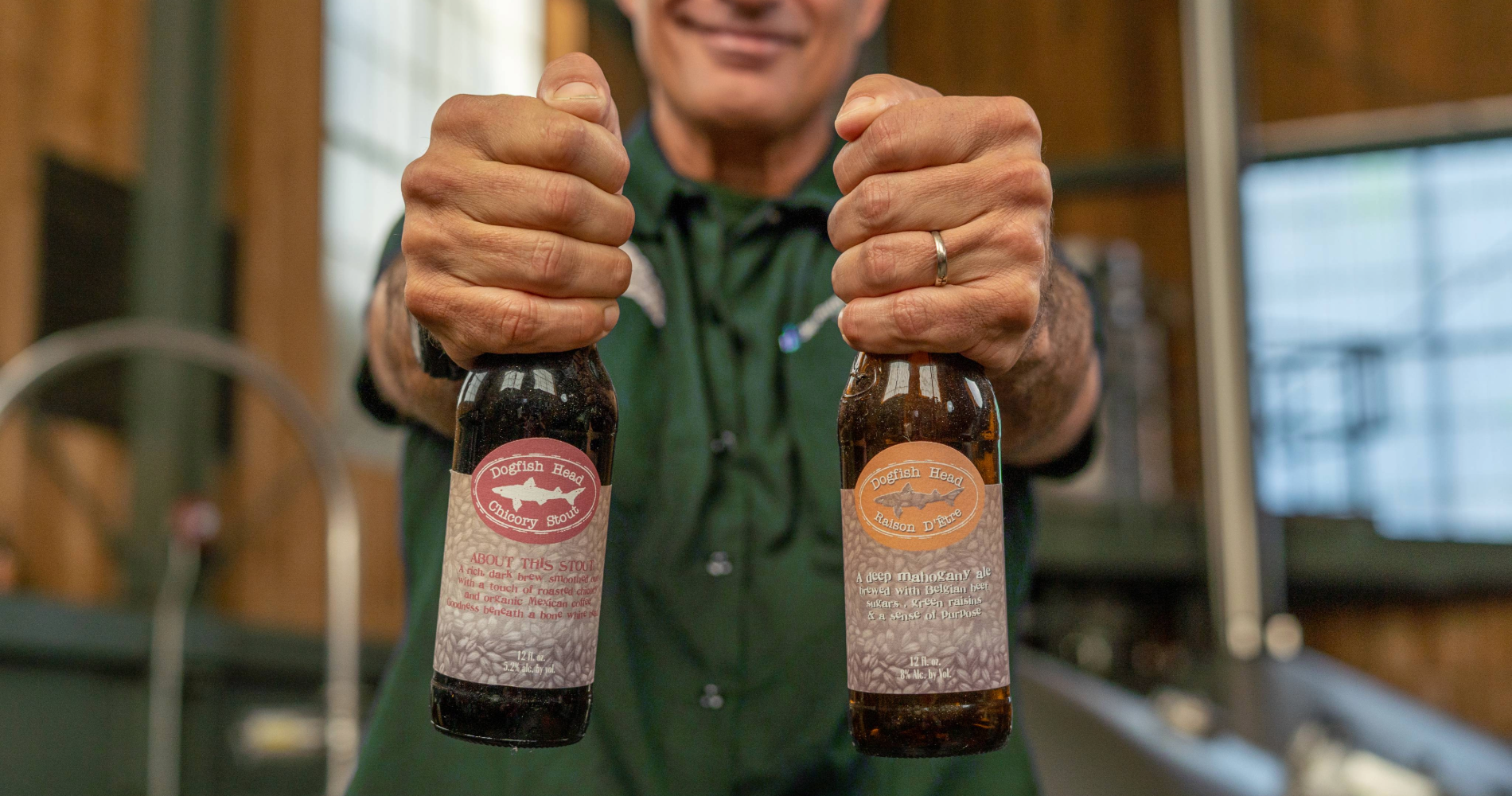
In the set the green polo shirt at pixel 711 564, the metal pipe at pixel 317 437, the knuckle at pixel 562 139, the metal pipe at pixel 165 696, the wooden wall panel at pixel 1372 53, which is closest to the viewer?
the knuckle at pixel 562 139

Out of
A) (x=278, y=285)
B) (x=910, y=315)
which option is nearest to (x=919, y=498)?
(x=910, y=315)

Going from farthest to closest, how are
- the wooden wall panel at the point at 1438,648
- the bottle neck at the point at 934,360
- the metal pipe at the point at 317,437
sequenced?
the wooden wall panel at the point at 1438,648
the metal pipe at the point at 317,437
the bottle neck at the point at 934,360

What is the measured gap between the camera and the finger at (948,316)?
2.89 ft

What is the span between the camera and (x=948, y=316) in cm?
88

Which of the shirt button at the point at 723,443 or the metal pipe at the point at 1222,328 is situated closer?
the shirt button at the point at 723,443

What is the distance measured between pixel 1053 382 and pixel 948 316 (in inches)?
9.0

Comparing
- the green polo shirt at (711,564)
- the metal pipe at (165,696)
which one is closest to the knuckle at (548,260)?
the green polo shirt at (711,564)

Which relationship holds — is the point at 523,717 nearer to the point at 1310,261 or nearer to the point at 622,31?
the point at 622,31

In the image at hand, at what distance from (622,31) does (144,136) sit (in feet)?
12.6

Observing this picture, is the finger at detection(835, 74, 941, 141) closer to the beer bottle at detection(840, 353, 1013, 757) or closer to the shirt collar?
the beer bottle at detection(840, 353, 1013, 757)

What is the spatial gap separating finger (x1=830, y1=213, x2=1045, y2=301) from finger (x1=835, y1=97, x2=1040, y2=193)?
4 cm

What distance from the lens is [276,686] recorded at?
13.4ft

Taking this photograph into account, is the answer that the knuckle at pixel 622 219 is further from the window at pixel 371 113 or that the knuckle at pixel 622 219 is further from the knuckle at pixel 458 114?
the window at pixel 371 113

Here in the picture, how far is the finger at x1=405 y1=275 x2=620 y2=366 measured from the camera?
88 centimetres
